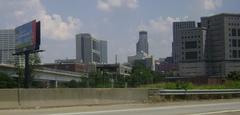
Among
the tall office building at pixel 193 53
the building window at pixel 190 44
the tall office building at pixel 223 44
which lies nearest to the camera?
the tall office building at pixel 223 44

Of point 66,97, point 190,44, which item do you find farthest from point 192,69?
point 66,97

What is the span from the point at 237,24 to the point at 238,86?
14570 centimetres

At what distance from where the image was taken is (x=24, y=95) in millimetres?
21016

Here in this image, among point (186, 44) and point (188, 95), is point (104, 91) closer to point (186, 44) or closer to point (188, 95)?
point (188, 95)

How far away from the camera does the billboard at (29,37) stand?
44.7 meters

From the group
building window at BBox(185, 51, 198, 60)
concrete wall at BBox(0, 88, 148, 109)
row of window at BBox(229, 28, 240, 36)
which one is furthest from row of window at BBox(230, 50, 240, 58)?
concrete wall at BBox(0, 88, 148, 109)

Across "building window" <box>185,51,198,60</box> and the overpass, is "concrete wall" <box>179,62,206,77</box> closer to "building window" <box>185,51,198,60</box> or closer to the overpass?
"building window" <box>185,51,198,60</box>

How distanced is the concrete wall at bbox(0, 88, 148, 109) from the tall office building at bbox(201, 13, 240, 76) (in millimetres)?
149450

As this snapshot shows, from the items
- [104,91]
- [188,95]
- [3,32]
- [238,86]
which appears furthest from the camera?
[3,32]

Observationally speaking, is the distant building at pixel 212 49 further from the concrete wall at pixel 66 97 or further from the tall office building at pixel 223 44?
the concrete wall at pixel 66 97

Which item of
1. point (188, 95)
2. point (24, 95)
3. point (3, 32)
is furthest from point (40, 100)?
point (3, 32)

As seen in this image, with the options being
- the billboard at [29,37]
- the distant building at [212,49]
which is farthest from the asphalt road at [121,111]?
the distant building at [212,49]

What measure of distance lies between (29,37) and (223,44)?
452 feet

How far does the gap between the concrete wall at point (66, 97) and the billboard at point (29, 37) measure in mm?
19052
